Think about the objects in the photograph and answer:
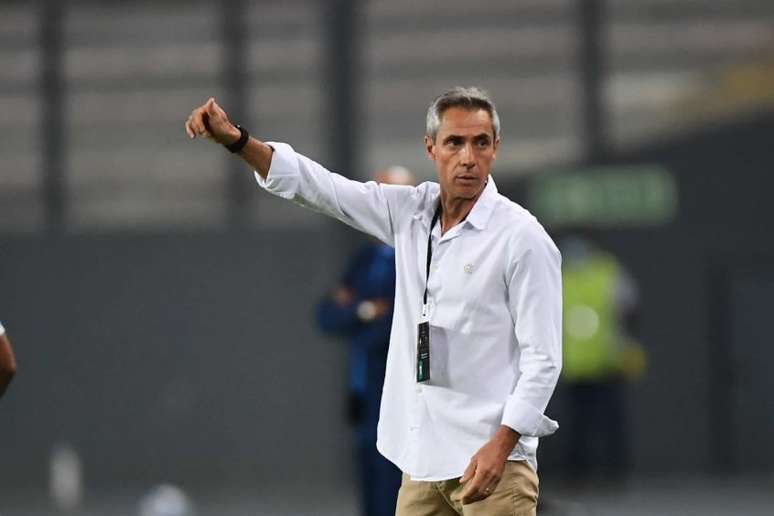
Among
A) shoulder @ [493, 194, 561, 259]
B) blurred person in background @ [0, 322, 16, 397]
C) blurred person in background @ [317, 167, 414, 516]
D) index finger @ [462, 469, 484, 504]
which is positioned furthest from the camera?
blurred person in background @ [317, 167, 414, 516]

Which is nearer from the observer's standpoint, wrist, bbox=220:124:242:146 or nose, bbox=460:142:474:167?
wrist, bbox=220:124:242:146

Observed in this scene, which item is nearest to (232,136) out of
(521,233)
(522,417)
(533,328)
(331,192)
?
(331,192)

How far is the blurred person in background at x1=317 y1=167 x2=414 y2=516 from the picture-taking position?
786 cm

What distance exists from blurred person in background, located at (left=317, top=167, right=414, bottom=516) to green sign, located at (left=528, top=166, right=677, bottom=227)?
710 centimetres

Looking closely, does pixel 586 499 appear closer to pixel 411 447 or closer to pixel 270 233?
pixel 270 233

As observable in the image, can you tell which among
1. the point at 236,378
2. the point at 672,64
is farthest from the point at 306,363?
the point at 672,64

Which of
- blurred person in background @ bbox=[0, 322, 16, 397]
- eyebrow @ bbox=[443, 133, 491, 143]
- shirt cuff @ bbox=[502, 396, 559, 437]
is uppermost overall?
A: eyebrow @ bbox=[443, 133, 491, 143]

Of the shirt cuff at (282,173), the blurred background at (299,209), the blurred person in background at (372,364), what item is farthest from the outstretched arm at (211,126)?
the blurred background at (299,209)

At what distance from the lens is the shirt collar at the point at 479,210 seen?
466 centimetres

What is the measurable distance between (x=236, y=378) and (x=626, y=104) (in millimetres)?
4653

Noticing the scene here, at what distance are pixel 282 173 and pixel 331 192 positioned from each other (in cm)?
19

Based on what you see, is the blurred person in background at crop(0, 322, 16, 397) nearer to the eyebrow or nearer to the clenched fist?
the clenched fist

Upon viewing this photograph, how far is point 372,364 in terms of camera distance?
801 centimetres

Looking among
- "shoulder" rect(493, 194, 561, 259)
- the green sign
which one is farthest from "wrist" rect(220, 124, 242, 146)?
the green sign
